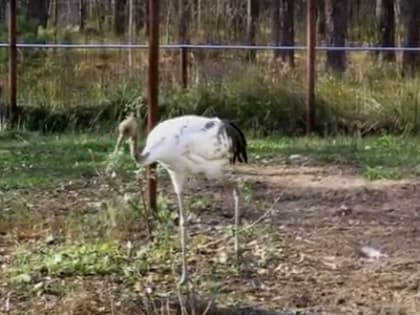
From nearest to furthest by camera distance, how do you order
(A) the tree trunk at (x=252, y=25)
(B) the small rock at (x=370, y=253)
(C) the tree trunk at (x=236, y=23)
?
(B) the small rock at (x=370, y=253), (C) the tree trunk at (x=236, y=23), (A) the tree trunk at (x=252, y=25)

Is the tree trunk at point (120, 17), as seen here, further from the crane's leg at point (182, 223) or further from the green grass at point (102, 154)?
the crane's leg at point (182, 223)

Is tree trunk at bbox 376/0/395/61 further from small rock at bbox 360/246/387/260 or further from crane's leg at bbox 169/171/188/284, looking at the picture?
crane's leg at bbox 169/171/188/284

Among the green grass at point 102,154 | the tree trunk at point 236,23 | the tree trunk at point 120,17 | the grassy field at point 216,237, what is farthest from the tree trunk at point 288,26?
the grassy field at point 216,237

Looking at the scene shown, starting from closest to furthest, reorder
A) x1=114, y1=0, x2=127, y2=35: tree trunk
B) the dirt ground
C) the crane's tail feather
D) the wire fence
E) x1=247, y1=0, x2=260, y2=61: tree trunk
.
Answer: the dirt ground, the crane's tail feather, the wire fence, x1=247, y1=0, x2=260, y2=61: tree trunk, x1=114, y1=0, x2=127, y2=35: tree trunk

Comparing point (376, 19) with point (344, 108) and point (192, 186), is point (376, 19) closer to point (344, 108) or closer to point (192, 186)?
point (344, 108)

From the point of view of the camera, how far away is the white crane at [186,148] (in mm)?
5836

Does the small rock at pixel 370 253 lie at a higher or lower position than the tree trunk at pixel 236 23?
lower

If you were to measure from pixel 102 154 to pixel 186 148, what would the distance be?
14.1 ft

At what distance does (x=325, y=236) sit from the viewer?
22.2ft

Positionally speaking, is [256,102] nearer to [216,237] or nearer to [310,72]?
[310,72]

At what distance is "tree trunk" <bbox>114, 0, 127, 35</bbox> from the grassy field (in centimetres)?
1178

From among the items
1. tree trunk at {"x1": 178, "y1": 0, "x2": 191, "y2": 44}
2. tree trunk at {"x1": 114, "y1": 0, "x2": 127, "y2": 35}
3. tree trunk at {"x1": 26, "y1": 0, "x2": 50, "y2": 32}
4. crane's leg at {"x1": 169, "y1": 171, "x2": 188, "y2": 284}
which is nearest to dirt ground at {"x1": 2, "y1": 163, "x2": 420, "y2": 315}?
crane's leg at {"x1": 169, "y1": 171, "x2": 188, "y2": 284}

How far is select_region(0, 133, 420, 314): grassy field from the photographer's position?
5.51 meters

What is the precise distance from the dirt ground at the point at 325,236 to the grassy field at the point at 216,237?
10 mm
